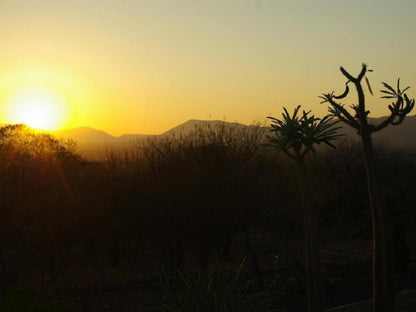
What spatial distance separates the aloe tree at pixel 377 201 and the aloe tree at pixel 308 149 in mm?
1331

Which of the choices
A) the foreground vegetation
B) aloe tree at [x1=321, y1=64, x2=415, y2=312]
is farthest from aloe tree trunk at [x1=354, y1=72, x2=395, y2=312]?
the foreground vegetation

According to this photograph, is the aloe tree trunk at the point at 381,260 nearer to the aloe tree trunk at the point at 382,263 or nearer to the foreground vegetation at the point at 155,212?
the aloe tree trunk at the point at 382,263

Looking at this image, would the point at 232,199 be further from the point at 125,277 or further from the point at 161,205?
the point at 125,277

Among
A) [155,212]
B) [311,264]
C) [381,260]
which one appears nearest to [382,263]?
[381,260]

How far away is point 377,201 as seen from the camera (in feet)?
41.0

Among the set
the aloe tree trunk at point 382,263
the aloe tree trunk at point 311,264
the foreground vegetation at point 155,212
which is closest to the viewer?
the aloe tree trunk at point 382,263

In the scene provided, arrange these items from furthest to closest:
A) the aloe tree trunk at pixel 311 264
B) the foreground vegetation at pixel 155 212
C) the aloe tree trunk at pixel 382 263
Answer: the foreground vegetation at pixel 155 212
the aloe tree trunk at pixel 311 264
the aloe tree trunk at pixel 382 263

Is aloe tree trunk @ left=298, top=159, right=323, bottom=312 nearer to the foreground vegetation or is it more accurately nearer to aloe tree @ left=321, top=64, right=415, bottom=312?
aloe tree @ left=321, top=64, right=415, bottom=312

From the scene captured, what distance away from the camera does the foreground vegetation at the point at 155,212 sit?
84.7ft

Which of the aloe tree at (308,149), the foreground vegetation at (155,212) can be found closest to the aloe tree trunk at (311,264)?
the aloe tree at (308,149)

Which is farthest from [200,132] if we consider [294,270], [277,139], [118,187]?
[277,139]

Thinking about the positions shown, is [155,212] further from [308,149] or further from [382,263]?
[382,263]

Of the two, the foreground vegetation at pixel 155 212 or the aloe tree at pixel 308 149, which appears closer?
the aloe tree at pixel 308 149

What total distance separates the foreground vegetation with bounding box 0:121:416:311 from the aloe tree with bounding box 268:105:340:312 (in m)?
8.11
